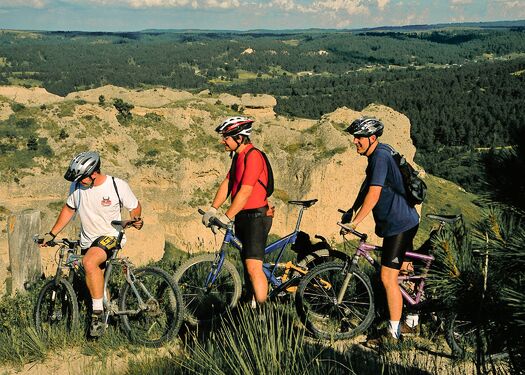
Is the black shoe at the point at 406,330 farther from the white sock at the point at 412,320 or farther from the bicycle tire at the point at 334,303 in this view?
the bicycle tire at the point at 334,303

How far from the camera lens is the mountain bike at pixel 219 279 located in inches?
216

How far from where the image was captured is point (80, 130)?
73.7 feet

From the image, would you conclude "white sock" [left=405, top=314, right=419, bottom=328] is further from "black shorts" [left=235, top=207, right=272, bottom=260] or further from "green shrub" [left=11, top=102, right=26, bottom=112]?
"green shrub" [left=11, top=102, right=26, bottom=112]

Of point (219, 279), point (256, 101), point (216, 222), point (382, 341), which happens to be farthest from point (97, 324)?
point (256, 101)

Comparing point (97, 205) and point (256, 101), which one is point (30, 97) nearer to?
point (256, 101)

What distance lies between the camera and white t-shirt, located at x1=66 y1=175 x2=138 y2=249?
497cm

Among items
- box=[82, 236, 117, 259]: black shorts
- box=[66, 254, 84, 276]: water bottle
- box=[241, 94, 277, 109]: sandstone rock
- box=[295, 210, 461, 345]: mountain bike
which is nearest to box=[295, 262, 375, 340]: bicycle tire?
box=[295, 210, 461, 345]: mountain bike

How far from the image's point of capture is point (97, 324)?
5.00m

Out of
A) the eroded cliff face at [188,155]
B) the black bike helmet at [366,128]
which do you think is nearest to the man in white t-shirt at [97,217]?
the black bike helmet at [366,128]

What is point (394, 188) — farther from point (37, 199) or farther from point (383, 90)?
point (383, 90)

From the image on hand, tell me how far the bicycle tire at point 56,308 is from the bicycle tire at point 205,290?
1.10m

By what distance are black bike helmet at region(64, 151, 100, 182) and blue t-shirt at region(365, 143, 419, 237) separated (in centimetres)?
257

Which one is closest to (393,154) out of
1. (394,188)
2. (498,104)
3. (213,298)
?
(394,188)

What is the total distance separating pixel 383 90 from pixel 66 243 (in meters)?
161
